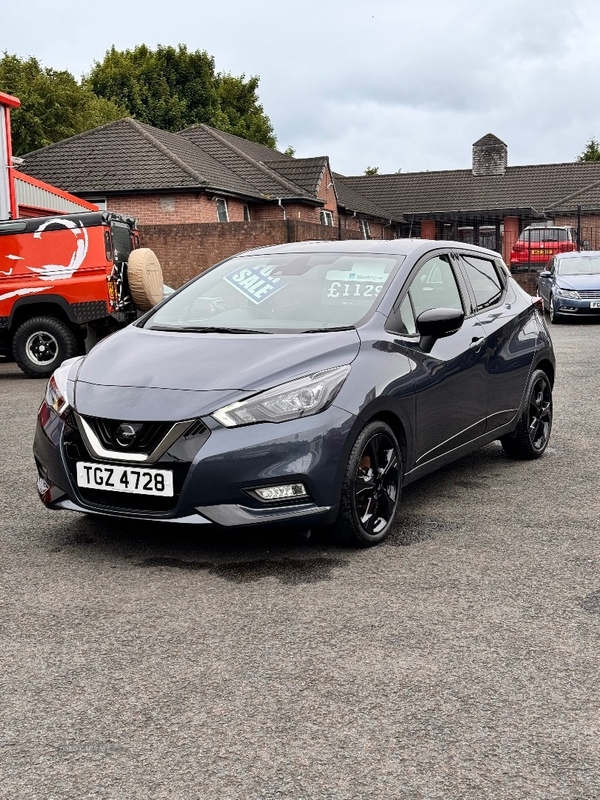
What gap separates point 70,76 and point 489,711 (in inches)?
2071

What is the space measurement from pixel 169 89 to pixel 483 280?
5858 cm

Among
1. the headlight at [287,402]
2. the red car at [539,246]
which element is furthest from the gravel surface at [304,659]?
the red car at [539,246]

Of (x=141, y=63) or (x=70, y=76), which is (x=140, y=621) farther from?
(x=141, y=63)

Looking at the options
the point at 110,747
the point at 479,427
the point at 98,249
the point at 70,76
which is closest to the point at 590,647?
the point at 110,747

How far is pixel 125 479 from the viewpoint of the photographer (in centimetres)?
466

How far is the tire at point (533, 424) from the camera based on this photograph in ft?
23.4

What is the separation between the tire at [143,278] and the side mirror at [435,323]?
29.6 ft

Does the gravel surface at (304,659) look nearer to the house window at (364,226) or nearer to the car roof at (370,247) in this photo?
the car roof at (370,247)

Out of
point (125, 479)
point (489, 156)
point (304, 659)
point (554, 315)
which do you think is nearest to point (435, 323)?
point (125, 479)

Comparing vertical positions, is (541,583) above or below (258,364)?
below

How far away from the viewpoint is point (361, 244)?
6.36 metres

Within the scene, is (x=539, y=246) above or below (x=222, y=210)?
below

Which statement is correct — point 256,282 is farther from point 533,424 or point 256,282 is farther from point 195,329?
point 533,424

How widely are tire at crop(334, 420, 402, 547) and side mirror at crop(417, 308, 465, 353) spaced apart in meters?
0.70
